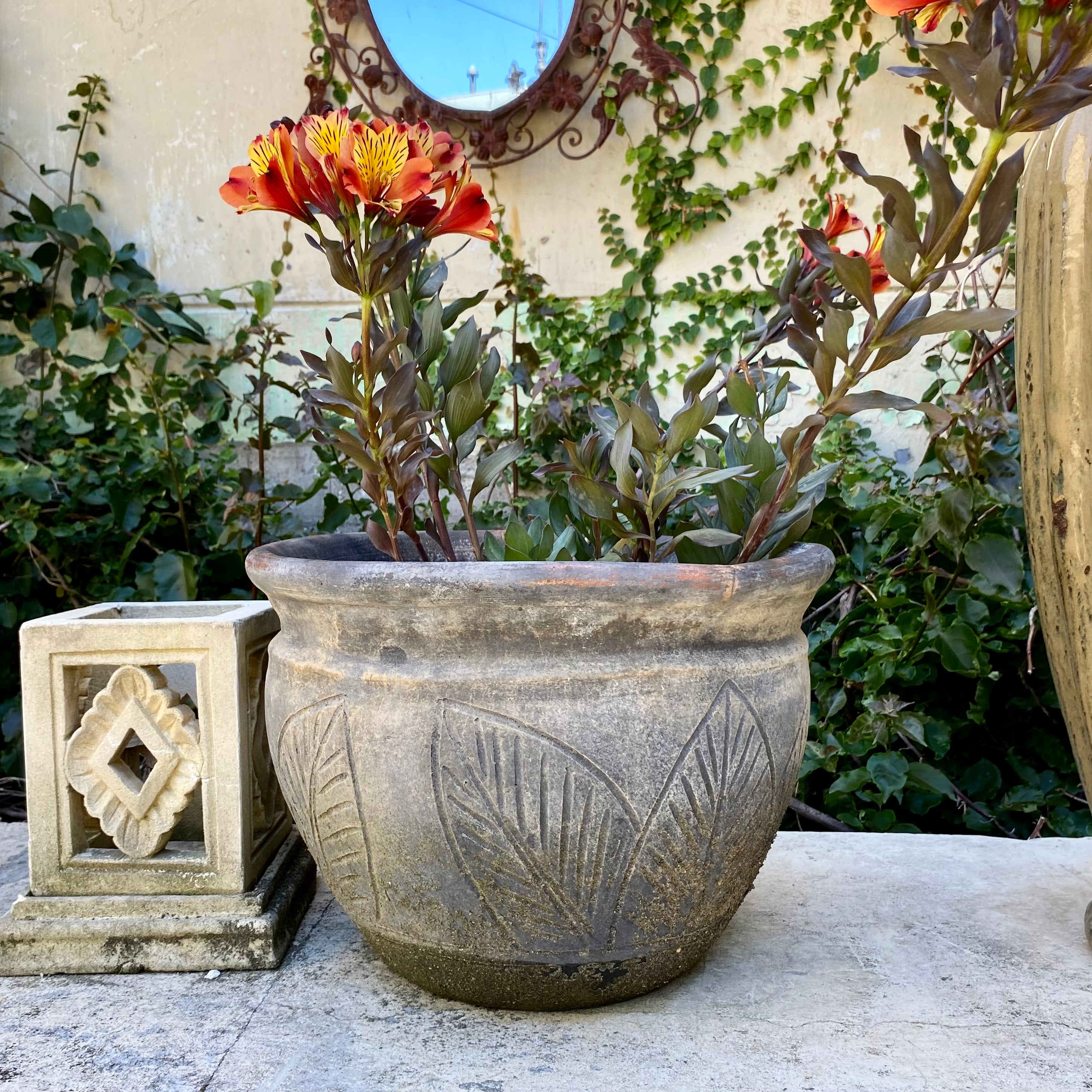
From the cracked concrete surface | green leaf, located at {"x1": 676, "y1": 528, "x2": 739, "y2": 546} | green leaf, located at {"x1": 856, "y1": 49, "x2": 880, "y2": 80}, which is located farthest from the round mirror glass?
the cracked concrete surface

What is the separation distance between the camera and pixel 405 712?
0.84 meters

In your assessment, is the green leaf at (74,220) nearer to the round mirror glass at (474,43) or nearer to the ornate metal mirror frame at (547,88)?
the ornate metal mirror frame at (547,88)

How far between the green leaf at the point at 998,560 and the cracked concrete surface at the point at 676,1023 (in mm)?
468

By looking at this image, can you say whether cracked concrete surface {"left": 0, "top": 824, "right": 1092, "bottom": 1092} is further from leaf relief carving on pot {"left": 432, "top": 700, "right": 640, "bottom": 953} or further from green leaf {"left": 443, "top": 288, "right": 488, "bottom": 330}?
green leaf {"left": 443, "top": 288, "right": 488, "bottom": 330}

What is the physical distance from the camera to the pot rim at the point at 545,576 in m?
0.80

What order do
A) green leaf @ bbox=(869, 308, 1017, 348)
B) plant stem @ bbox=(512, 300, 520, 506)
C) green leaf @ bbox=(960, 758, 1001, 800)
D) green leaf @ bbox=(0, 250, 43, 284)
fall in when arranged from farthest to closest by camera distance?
green leaf @ bbox=(0, 250, 43, 284) → plant stem @ bbox=(512, 300, 520, 506) → green leaf @ bbox=(960, 758, 1001, 800) → green leaf @ bbox=(869, 308, 1017, 348)

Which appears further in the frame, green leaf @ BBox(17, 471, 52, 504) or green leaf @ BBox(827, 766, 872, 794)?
green leaf @ BBox(17, 471, 52, 504)

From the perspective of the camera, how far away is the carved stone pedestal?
3.37 feet

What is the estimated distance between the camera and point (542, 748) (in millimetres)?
814

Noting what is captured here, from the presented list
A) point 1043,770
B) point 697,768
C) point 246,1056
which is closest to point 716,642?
point 697,768

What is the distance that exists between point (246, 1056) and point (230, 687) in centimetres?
35

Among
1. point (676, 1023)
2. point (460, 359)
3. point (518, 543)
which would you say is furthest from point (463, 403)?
point (676, 1023)

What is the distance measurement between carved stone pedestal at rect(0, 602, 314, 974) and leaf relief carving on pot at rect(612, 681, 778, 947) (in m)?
0.42

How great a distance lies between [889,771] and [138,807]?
1.10 m
